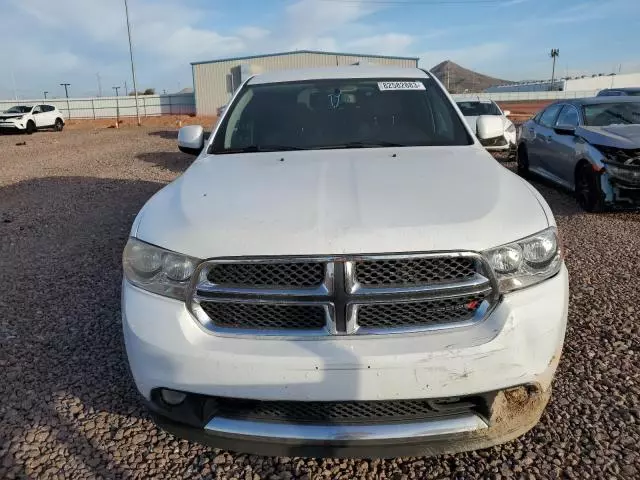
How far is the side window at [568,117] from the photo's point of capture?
793 centimetres

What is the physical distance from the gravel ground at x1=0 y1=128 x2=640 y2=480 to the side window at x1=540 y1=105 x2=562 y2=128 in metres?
3.15

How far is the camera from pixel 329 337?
193cm

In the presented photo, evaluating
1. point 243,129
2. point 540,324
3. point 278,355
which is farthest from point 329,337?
point 243,129

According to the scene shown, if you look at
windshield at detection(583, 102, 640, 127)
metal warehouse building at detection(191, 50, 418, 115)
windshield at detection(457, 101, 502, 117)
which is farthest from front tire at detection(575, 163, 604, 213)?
metal warehouse building at detection(191, 50, 418, 115)

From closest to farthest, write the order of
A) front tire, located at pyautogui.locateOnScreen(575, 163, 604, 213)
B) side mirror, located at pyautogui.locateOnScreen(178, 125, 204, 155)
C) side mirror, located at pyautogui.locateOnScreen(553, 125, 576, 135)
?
side mirror, located at pyautogui.locateOnScreen(178, 125, 204, 155) → front tire, located at pyautogui.locateOnScreen(575, 163, 604, 213) → side mirror, located at pyautogui.locateOnScreen(553, 125, 576, 135)

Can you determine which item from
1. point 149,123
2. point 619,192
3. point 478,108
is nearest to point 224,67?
point 149,123

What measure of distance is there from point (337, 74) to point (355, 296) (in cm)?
245

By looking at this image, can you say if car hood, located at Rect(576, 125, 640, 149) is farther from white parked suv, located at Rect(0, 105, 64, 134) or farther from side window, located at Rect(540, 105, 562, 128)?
white parked suv, located at Rect(0, 105, 64, 134)

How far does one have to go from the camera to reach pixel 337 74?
3.91 metres

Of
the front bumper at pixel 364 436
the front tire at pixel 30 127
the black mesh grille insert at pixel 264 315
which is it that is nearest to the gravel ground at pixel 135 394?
the front bumper at pixel 364 436

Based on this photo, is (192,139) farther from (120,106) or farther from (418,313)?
(120,106)

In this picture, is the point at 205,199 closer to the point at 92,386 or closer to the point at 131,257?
the point at 131,257

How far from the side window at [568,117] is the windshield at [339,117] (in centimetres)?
511

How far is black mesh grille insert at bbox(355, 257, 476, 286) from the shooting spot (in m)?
1.95
